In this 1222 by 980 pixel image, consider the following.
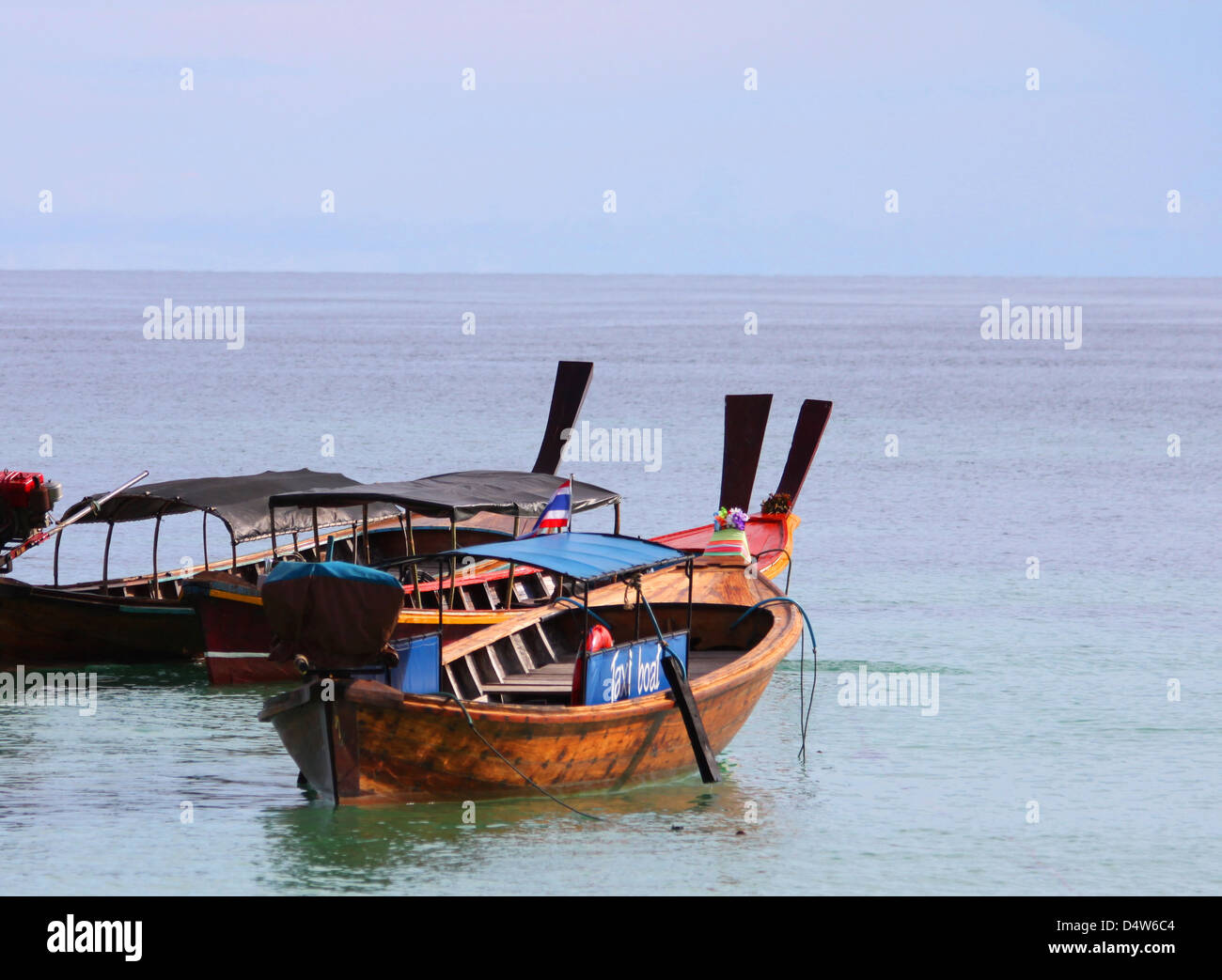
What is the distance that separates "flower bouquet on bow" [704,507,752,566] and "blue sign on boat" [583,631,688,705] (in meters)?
5.48

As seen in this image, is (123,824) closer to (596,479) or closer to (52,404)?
(596,479)

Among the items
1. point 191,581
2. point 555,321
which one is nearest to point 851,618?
point 191,581

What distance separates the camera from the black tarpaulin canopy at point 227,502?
67.3ft

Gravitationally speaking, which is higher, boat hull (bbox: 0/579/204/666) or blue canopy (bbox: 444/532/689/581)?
blue canopy (bbox: 444/532/689/581)

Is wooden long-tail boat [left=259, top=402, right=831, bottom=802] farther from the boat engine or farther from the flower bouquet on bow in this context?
the boat engine

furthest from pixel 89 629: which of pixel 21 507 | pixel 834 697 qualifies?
pixel 834 697

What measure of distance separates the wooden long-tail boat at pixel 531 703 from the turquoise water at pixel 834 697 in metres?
0.49

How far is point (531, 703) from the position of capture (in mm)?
16859

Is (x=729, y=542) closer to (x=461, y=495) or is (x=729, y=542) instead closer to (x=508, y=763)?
(x=461, y=495)

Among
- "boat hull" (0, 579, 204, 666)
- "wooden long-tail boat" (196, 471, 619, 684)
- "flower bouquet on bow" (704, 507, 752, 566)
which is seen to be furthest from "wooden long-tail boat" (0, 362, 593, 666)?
"flower bouquet on bow" (704, 507, 752, 566)

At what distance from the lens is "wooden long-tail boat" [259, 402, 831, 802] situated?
1373 centimetres

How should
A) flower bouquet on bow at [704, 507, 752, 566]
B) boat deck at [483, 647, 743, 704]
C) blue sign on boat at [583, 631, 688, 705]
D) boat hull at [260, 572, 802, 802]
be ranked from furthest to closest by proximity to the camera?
flower bouquet on bow at [704, 507, 752, 566] < boat deck at [483, 647, 743, 704] < blue sign on boat at [583, 631, 688, 705] < boat hull at [260, 572, 802, 802]

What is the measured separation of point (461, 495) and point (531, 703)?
175 inches

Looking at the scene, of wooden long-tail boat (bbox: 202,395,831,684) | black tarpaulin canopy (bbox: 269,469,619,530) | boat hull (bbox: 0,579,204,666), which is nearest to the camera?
wooden long-tail boat (bbox: 202,395,831,684)
